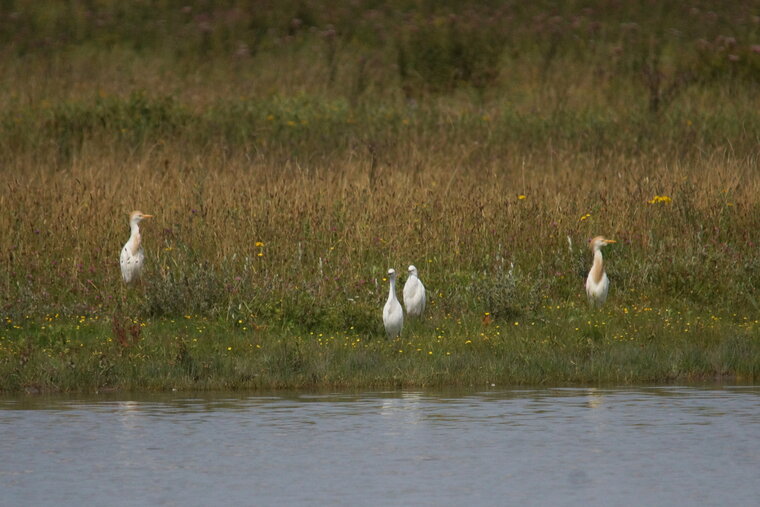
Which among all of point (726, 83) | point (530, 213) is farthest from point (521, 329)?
point (726, 83)

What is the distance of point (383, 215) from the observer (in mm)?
15906

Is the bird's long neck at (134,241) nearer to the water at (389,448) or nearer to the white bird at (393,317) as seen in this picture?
the white bird at (393,317)

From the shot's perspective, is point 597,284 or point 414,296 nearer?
point 414,296

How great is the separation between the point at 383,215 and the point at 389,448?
7.41 m

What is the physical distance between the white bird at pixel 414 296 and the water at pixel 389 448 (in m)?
2.25

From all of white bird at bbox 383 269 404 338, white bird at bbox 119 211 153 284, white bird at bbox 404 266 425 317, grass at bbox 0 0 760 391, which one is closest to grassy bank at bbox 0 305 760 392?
grass at bbox 0 0 760 391

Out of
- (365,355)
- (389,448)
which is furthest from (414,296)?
(389,448)

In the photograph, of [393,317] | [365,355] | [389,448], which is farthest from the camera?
[393,317]

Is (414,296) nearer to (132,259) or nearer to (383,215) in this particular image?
(383,215)

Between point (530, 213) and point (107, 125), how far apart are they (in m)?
8.54

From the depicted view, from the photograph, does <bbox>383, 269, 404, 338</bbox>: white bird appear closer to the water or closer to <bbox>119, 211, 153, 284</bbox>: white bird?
the water

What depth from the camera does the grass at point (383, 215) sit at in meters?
11.6

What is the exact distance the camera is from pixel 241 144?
22.4 m

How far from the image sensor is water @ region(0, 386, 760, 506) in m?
7.50
